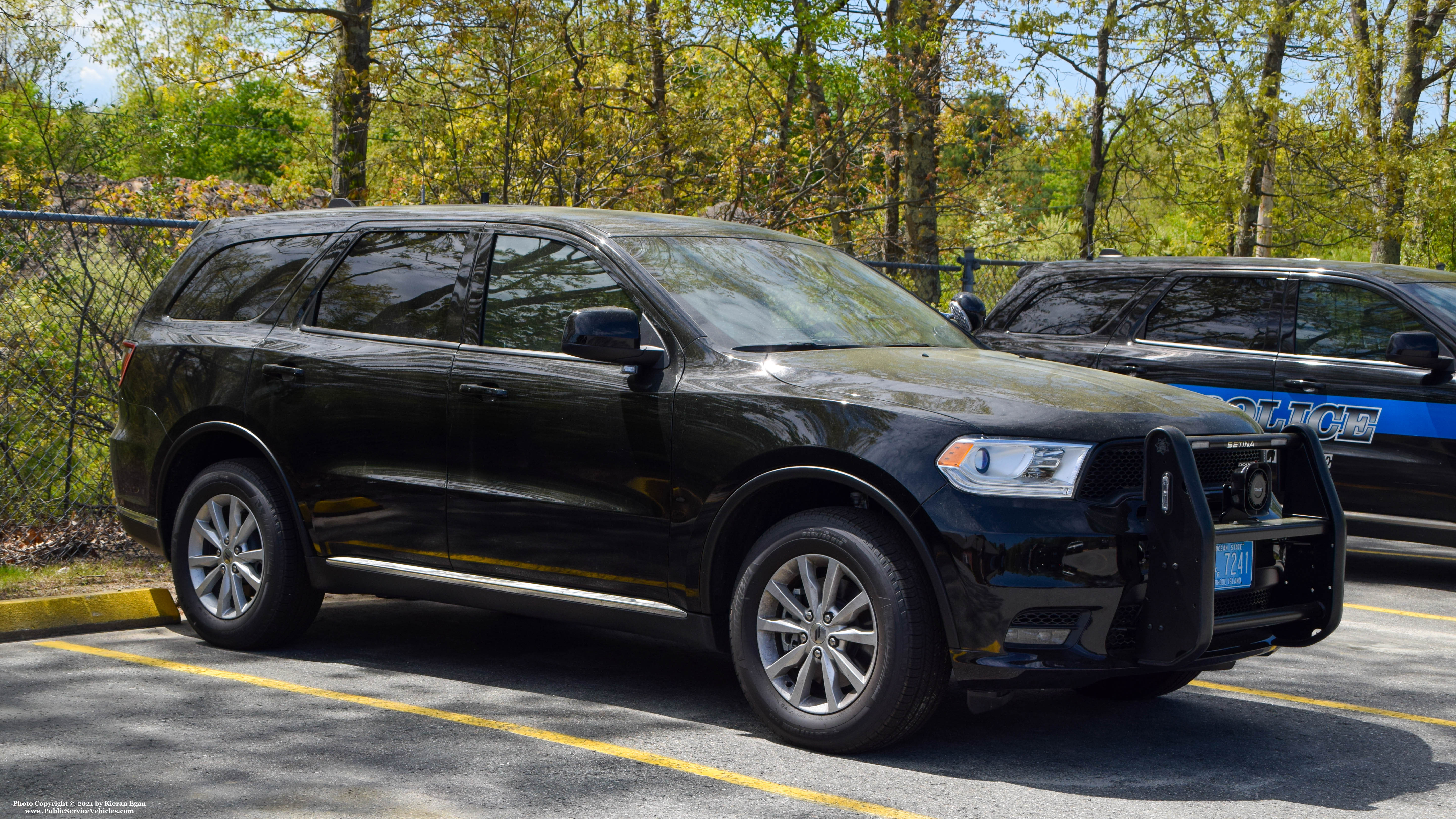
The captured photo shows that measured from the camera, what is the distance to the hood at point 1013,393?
442 centimetres

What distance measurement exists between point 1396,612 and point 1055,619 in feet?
14.0

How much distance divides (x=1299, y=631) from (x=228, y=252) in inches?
197

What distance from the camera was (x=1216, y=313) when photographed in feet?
29.5

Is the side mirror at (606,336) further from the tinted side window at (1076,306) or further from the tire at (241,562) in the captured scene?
the tinted side window at (1076,306)

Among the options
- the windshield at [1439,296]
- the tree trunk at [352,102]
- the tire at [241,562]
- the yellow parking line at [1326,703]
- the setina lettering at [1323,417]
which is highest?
the tree trunk at [352,102]

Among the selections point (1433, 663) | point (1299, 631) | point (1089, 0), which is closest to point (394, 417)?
point (1299, 631)

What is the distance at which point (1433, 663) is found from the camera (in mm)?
6383

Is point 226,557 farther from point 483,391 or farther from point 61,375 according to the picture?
point 61,375

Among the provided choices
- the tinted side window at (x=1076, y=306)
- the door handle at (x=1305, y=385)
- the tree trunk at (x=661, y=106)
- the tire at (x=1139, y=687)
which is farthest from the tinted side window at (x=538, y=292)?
the tree trunk at (x=661, y=106)

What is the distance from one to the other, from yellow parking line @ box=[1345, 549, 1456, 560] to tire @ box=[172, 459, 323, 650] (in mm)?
7365

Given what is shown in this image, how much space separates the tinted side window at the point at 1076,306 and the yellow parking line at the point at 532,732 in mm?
4519

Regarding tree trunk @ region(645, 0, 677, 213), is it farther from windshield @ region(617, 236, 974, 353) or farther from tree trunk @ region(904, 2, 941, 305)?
windshield @ region(617, 236, 974, 353)

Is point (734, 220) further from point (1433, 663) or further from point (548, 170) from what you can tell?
point (1433, 663)

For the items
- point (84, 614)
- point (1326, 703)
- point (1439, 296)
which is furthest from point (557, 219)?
point (1439, 296)
